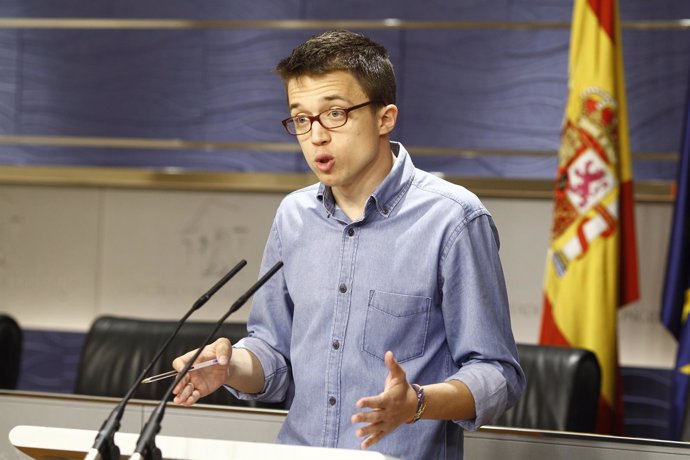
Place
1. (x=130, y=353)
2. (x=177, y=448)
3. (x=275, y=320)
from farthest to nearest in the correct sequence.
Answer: (x=130, y=353) → (x=275, y=320) → (x=177, y=448)

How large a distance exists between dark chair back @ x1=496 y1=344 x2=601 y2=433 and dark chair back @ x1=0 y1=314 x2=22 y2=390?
1.55 meters

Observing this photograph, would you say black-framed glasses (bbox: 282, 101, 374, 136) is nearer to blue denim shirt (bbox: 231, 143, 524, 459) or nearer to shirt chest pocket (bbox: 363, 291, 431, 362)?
blue denim shirt (bbox: 231, 143, 524, 459)

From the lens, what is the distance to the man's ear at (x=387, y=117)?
1.71m

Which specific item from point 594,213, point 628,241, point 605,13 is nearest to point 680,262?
point 628,241

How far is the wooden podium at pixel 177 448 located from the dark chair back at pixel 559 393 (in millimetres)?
1481

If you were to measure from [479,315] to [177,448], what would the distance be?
595 mm

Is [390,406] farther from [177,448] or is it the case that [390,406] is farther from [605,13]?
[605,13]

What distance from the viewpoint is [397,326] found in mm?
1650

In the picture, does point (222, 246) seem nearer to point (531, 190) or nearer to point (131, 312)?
point (131, 312)

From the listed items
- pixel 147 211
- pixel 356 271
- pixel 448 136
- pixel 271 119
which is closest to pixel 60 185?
pixel 147 211

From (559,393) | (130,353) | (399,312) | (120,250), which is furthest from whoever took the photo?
(120,250)

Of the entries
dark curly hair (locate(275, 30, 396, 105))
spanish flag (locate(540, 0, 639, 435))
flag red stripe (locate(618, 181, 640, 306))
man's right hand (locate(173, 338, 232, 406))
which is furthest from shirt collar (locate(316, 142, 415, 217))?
flag red stripe (locate(618, 181, 640, 306))

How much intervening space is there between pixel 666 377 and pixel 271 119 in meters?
2.15

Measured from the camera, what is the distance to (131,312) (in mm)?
4602
